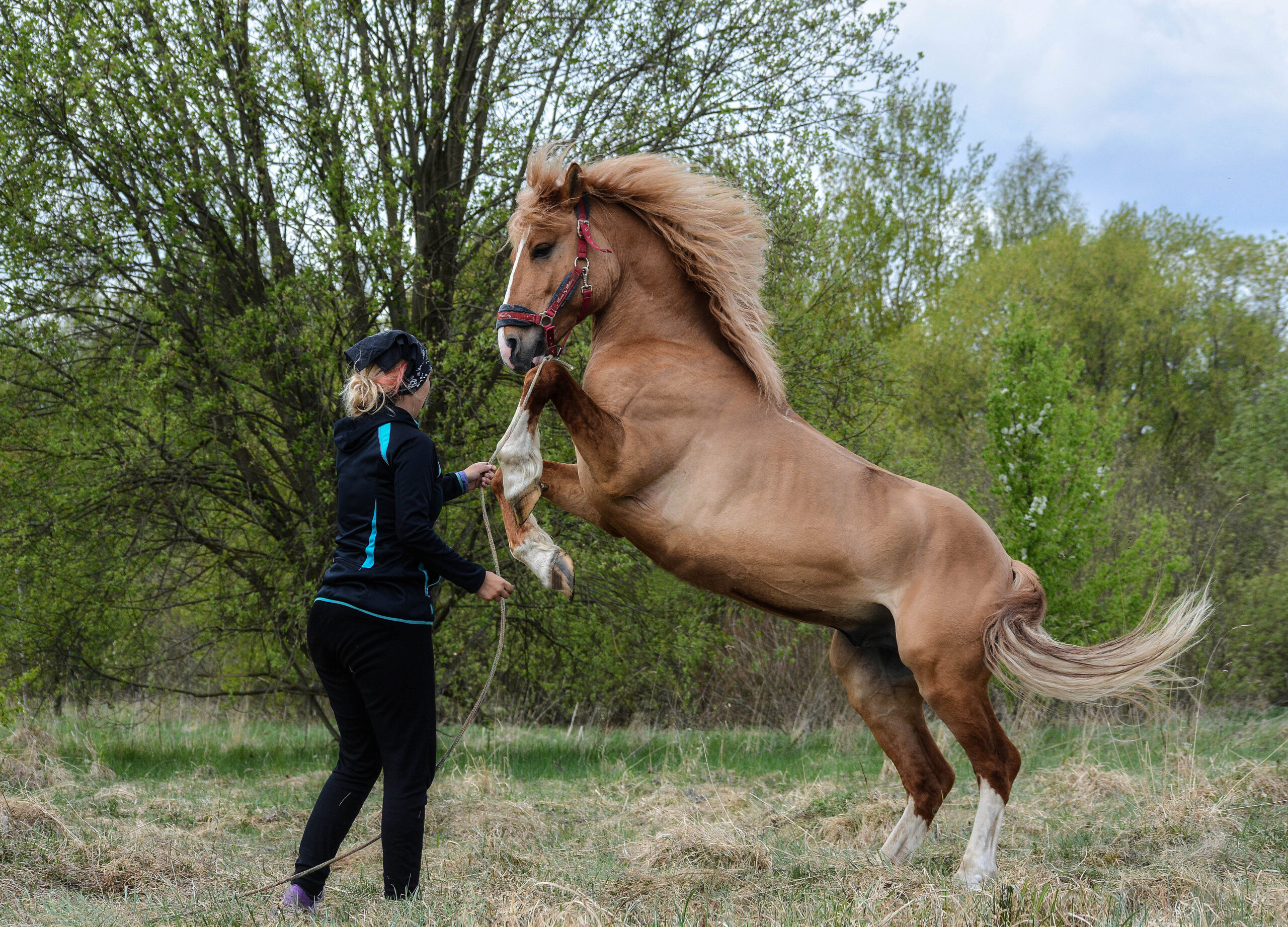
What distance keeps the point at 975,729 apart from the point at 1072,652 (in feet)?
1.64

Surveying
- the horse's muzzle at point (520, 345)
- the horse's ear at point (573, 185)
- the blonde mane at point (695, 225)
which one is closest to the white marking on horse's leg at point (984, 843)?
the blonde mane at point (695, 225)

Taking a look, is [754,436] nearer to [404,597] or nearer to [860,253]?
[404,597]

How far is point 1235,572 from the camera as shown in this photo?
11305 mm

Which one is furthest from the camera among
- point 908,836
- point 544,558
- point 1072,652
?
point 908,836

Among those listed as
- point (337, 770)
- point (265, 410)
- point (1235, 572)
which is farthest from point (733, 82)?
point (1235, 572)

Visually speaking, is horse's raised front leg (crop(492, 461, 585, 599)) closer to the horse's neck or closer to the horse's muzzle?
the horse's muzzle

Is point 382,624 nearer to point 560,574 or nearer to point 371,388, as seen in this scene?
point 560,574

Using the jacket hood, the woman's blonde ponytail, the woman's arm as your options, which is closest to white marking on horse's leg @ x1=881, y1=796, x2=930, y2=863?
the woman's arm

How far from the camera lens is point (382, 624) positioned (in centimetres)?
327

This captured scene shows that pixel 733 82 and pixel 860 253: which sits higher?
pixel 733 82

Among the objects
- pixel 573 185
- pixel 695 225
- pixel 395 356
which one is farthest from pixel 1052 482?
pixel 395 356

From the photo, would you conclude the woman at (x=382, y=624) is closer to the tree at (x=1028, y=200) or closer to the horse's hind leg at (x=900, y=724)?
the horse's hind leg at (x=900, y=724)

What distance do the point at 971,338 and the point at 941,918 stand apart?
65.0 feet

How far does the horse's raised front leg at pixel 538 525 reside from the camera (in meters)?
3.37
